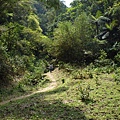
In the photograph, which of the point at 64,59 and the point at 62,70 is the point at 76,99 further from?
the point at 64,59

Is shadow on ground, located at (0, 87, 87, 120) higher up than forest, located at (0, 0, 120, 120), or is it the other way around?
forest, located at (0, 0, 120, 120)

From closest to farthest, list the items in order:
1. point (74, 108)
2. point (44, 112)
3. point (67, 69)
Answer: point (44, 112), point (74, 108), point (67, 69)

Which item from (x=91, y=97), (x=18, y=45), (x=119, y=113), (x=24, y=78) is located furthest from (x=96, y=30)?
(x=119, y=113)

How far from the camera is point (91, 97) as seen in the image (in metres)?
8.77

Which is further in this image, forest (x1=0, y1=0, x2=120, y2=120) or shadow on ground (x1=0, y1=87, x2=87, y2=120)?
forest (x1=0, y1=0, x2=120, y2=120)

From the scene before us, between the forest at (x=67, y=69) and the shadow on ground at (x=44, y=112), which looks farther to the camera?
the forest at (x=67, y=69)

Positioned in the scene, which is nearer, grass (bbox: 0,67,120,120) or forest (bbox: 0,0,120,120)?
grass (bbox: 0,67,120,120)

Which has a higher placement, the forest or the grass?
the forest

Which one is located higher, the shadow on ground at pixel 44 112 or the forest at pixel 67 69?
the forest at pixel 67 69

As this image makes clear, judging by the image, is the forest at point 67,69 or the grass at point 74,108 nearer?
the grass at point 74,108

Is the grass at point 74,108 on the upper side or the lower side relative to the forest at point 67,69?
lower

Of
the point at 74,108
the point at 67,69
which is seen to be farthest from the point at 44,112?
the point at 67,69

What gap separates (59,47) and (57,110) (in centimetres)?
1324

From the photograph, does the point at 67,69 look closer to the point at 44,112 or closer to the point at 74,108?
the point at 74,108
